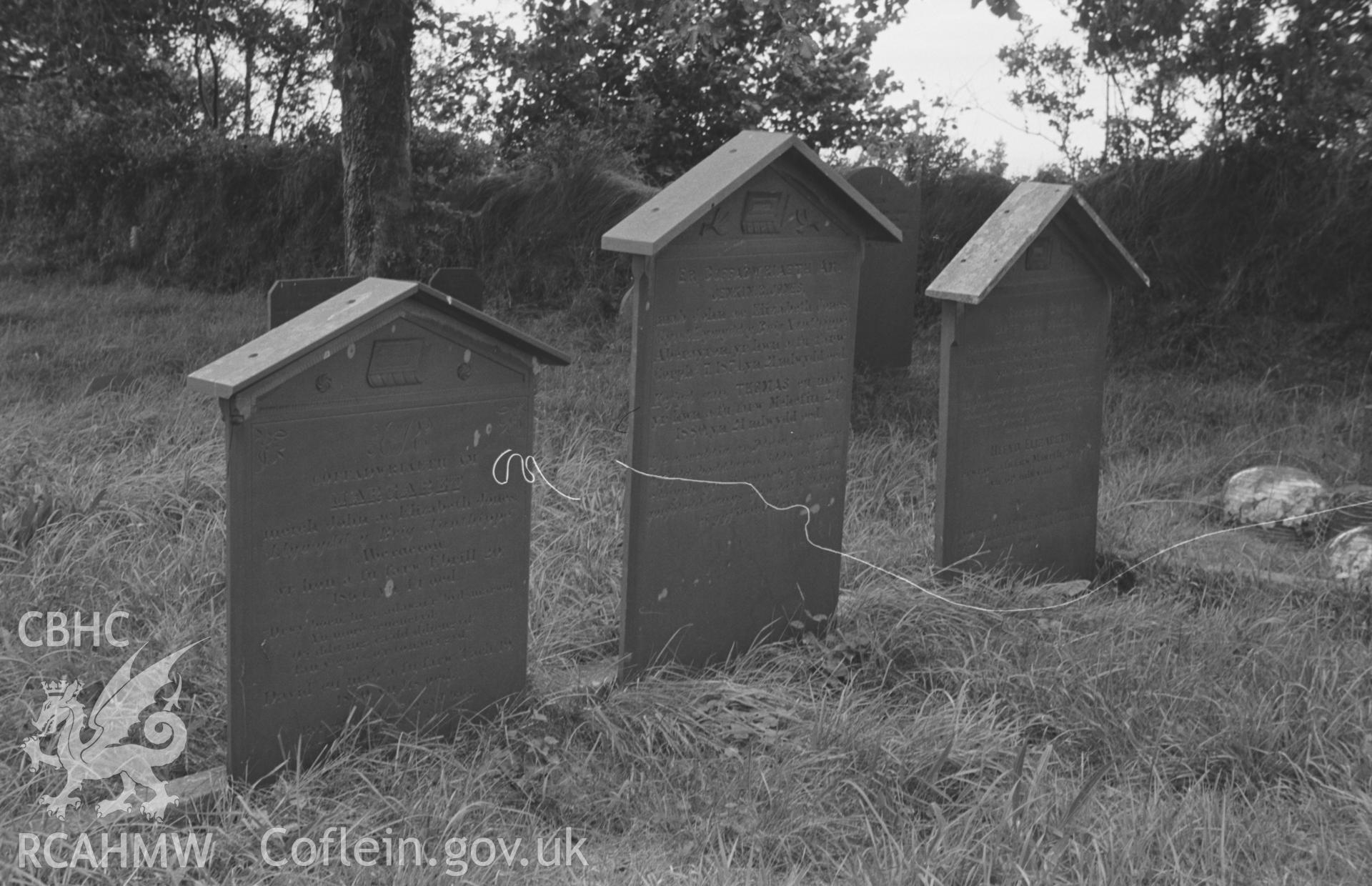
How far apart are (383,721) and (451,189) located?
9.81 meters

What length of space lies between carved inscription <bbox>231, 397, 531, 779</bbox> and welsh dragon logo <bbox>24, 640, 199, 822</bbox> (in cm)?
27

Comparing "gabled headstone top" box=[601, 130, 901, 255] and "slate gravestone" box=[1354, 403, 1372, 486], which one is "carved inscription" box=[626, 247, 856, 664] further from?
"slate gravestone" box=[1354, 403, 1372, 486]

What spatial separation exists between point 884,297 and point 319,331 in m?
6.24

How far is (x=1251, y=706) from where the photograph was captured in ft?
12.9

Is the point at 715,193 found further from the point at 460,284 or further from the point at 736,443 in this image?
the point at 460,284

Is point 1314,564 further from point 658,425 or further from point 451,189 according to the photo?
point 451,189

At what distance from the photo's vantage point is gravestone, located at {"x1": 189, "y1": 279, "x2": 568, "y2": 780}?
134 inches

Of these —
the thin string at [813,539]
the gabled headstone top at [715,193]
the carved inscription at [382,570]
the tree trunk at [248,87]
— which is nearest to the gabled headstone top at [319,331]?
the carved inscription at [382,570]

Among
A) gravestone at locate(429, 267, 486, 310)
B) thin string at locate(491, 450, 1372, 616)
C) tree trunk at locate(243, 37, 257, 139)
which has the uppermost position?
tree trunk at locate(243, 37, 257, 139)

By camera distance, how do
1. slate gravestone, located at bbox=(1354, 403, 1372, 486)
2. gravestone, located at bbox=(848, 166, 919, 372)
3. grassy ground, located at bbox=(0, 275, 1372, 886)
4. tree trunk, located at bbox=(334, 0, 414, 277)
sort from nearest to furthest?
grassy ground, located at bbox=(0, 275, 1372, 886) < slate gravestone, located at bbox=(1354, 403, 1372, 486) < gravestone, located at bbox=(848, 166, 919, 372) < tree trunk, located at bbox=(334, 0, 414, 277)

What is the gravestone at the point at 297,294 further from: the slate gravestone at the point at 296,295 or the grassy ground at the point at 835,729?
the grassy ground at the point at 835,729

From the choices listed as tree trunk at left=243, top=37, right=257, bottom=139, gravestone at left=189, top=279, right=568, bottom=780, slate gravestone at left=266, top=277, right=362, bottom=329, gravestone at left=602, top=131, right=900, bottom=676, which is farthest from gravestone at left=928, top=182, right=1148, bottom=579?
tree trunk at left=243, top=37, right=257, bottom=139

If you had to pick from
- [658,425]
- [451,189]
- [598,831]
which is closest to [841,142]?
[451,189]

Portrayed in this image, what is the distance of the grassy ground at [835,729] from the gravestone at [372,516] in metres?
0.15
